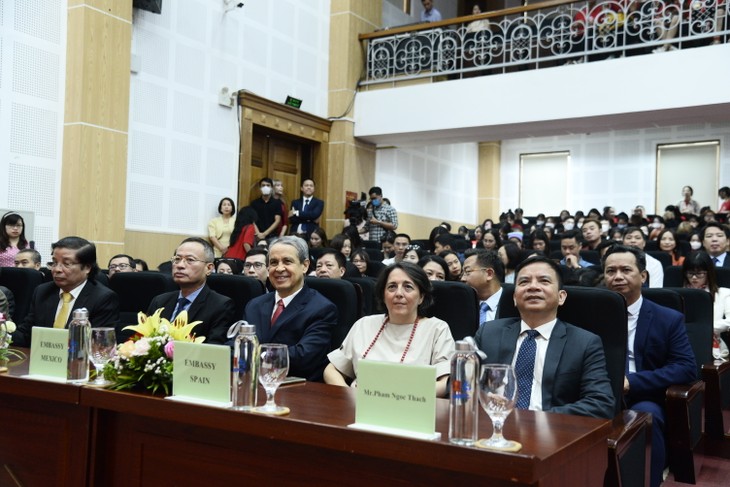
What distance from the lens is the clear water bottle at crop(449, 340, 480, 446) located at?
1.29m

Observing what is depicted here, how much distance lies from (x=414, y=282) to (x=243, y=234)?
5210mm

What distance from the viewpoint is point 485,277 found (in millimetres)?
3611

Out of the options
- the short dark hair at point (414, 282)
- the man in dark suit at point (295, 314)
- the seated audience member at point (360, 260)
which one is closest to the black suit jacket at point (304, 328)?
the man in dark suit at point (295, 314)

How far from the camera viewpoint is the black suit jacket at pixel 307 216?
8.29 metres

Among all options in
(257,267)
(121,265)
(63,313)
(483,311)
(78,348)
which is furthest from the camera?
(121,265)

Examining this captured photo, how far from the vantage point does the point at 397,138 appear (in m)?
9.61

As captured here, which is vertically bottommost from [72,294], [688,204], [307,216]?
[72,294]

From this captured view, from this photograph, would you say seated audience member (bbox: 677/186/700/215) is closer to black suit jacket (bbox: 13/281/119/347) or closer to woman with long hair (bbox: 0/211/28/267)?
woman with long hair (bbox: 0/211/28/267)

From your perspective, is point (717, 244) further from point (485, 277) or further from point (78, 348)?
point (78, 348)

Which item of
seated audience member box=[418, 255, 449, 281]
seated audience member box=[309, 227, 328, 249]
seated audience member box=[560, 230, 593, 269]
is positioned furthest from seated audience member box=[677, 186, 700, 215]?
seated audience member box=[418, 255, 449, 281]

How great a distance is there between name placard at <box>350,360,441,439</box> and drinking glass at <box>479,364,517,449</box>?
0.10 metres

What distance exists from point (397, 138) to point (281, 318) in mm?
7081

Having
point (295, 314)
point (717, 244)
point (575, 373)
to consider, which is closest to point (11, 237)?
point (295, 314)

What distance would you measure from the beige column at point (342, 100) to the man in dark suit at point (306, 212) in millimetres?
973
